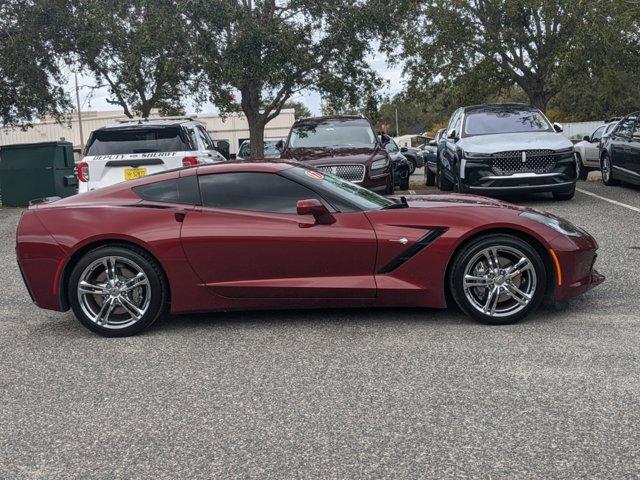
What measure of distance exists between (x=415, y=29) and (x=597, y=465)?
799 inches

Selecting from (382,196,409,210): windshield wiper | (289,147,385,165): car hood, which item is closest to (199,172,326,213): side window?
(382,196,409,210): windshield wiper

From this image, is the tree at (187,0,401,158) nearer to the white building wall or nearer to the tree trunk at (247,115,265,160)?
the tree trunk at (247,115,265,160)

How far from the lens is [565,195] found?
43.9 feet

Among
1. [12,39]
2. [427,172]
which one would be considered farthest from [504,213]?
[12,39]

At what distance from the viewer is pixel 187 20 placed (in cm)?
1791

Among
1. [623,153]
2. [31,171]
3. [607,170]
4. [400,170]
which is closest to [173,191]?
[400,170]

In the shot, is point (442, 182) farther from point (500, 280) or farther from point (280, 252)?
point (280, 252)

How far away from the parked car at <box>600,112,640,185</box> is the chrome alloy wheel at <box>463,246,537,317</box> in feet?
32.0

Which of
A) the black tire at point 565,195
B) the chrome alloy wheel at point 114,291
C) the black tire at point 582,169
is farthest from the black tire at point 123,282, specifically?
the black tire at point 582,169

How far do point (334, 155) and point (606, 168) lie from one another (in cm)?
701

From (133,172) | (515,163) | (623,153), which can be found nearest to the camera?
(133,172)

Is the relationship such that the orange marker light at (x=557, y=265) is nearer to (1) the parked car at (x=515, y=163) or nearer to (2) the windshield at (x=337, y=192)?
(2) the windshield at (x=337, y=192)

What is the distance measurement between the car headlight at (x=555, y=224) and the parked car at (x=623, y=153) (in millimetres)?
9224

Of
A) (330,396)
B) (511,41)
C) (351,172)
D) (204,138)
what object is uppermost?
(511,41)
